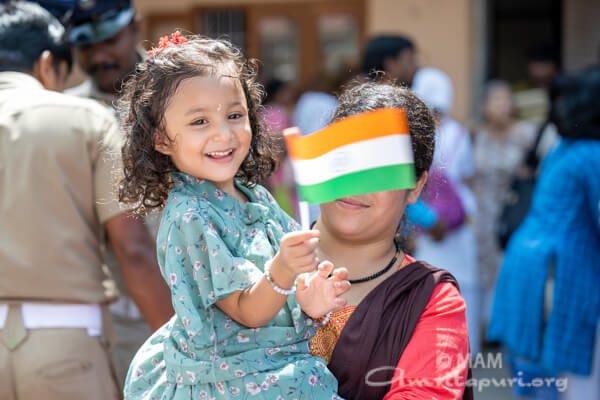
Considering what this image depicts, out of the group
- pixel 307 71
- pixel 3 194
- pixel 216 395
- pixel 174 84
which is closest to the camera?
pixel 216 395

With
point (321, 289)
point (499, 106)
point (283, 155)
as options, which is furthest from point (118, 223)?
point (499, 106)

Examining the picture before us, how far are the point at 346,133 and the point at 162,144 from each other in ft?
1.80

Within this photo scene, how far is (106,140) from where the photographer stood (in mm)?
2590

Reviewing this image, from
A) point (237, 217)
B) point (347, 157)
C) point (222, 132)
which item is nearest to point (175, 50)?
point (222, 132)

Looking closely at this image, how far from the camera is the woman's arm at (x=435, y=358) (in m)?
1.83

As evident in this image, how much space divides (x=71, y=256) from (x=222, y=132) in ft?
3.21

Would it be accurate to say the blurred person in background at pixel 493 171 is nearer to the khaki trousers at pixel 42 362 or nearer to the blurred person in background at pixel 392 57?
the blurred person in background at pixel 392 57

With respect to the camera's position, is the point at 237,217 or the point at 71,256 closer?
the point at 237,217

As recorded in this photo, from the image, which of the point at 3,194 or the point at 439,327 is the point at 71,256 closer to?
the point at 3,194

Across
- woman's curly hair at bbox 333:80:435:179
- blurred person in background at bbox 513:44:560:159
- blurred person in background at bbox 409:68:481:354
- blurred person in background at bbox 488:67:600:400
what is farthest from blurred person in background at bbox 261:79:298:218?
woman's curly hair at bbox 333:80:435:179

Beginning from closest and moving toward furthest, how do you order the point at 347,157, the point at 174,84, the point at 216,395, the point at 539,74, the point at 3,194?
the point at 347,157 < the point at 216,395 < the point at 174,84 < the point at 3,194 < the point at 539,74

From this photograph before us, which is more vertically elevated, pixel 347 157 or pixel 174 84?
pixel 174 84

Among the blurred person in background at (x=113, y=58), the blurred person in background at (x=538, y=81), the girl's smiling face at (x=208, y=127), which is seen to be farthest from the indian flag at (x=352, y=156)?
the blurred person in background at (x=538, y=81)

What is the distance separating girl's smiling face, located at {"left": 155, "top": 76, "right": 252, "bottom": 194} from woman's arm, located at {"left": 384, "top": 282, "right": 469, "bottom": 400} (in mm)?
621
